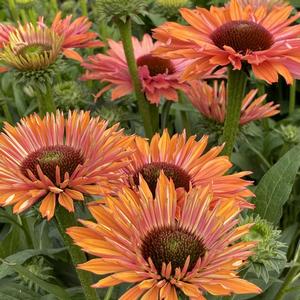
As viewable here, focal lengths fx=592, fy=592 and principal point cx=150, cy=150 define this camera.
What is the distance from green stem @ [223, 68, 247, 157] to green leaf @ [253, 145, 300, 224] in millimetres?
148

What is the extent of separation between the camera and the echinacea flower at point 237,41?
4.06ft

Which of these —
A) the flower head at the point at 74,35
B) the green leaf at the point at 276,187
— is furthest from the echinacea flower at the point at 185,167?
the flower head at the point at 74,35

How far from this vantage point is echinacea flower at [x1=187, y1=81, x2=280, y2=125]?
1.67 m

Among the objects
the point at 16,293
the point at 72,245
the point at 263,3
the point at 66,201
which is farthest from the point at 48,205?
the point at 263,3

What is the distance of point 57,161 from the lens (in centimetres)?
112

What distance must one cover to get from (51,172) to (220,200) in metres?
0.32

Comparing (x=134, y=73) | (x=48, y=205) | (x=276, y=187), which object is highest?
(x=134, y=73)

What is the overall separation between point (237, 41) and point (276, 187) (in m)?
0.36

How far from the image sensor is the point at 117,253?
2.95ft

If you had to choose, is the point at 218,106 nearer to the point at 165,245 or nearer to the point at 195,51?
the point at 195,51

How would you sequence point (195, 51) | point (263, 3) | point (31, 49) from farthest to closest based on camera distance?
1. point (263, 3)
2. point (31, 49)
3. point (195, 51)

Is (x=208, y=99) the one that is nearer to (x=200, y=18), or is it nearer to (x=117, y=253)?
(x=200, y=18)

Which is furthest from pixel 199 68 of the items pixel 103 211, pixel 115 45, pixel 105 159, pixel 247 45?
pixel 115 45

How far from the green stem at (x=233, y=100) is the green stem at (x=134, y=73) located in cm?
37
